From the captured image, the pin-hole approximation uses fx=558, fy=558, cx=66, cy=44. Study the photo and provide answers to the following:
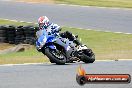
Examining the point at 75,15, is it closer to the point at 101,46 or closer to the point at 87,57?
the point at 101,46

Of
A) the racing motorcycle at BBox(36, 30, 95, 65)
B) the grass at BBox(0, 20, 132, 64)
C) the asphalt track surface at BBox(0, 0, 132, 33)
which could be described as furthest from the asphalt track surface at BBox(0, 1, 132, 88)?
the grass at BBox(0, 20, 132, 64)

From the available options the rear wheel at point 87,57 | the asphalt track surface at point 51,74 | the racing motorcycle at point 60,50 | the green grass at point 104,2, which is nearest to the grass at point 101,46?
the racing motorcycle at point 60,50

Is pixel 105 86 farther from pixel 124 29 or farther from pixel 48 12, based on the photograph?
pixel 48 12

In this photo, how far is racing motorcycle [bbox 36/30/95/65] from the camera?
44.7 ft

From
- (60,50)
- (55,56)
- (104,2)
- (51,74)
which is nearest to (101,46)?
(60,50)

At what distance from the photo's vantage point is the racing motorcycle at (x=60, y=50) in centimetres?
1362

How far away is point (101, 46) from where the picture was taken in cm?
2047

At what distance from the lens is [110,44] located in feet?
68.6

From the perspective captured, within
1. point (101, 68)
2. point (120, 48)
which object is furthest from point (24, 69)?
point (120, 48)

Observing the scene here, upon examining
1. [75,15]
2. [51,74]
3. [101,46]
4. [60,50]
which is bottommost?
[101,46]

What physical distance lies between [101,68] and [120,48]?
7308mm

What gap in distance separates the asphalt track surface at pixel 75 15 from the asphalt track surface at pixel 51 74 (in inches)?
477

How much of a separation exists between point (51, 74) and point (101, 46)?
9431mm

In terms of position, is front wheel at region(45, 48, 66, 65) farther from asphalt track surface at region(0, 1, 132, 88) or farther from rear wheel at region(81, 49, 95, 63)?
rear wheel at region(81, 49, 95, 63)
